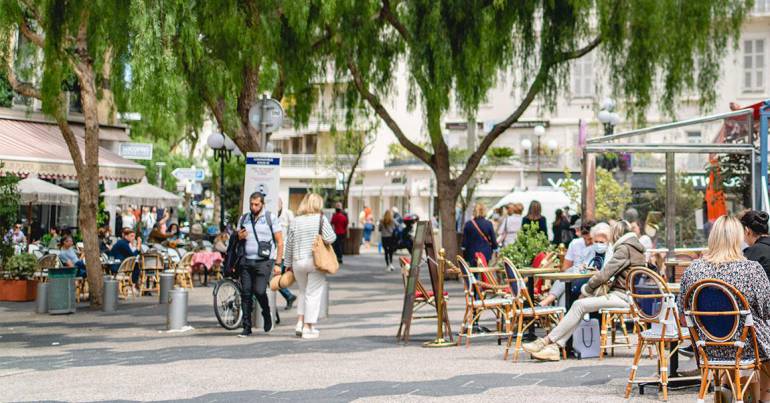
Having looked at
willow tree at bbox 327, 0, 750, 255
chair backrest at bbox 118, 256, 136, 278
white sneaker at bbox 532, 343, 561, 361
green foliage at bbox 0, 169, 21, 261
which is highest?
willow tree at bbox 327, 0, 750, 255

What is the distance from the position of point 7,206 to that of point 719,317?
50.5ft

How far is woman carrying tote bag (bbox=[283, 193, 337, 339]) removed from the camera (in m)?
14.0

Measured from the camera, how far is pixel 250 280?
564 inches

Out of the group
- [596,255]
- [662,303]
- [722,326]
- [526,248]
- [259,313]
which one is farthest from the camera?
[526,248]

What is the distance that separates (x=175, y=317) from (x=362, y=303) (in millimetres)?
5580

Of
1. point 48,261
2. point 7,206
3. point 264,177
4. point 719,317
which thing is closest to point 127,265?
point 48,261

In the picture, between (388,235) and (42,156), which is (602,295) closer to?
(42,156)

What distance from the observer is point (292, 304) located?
1911cm

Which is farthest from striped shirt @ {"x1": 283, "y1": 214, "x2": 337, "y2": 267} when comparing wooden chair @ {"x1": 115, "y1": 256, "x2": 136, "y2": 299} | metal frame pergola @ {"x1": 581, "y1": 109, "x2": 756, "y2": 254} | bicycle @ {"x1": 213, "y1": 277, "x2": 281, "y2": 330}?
wooden chair @ {"x1": 115, "y1": 256, "x2": 136, "y2": 299}

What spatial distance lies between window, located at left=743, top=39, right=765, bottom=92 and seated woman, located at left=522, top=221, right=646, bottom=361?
127 feet

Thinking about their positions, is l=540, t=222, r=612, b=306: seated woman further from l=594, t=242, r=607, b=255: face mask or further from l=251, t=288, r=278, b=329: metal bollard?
l=251, t=288, r=278, b=329: metal bollard

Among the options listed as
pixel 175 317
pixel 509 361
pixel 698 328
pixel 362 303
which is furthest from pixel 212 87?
pixel 698 328

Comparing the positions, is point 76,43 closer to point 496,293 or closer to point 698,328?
point 496,293

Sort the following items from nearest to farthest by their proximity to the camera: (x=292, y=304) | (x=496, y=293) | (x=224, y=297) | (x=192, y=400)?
(x=192, y=400) → (x=496, y=293) → (x=224, y=297) → (x=292, y=304)
